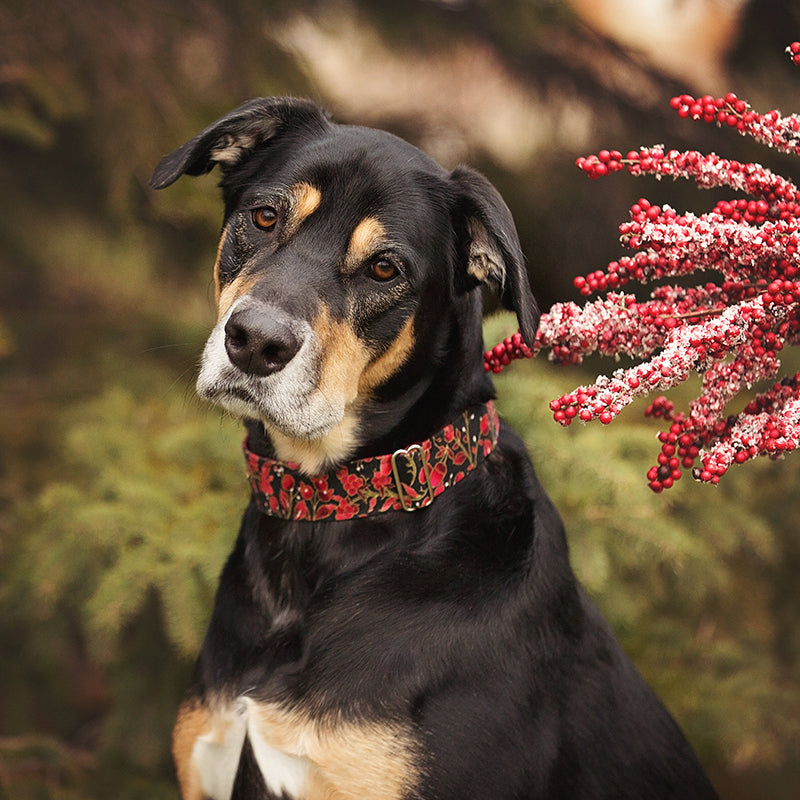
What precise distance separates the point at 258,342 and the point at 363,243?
0.40m

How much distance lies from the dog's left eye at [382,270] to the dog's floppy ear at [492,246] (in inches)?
8.8

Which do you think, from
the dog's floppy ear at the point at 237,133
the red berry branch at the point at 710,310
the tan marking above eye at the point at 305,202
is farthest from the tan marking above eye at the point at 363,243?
the red berry branch at the point at 710,310

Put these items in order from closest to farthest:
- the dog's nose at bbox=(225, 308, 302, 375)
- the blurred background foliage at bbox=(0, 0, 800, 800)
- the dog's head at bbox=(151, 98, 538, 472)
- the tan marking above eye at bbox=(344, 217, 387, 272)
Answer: the dog's nose at bbox=(225, 308, 302, 375)
the dog's head at bbox=(151, 98, 538, 472)
the tan marking above eye at bbox=(344, 217, 387, 272)
the blurred background foliage at bbox=(0, 0, 800, 800)

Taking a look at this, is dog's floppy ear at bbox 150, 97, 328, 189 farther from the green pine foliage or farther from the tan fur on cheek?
the green pine foliage

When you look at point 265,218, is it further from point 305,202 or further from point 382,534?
point 382,534

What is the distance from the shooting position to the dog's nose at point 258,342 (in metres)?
1.99

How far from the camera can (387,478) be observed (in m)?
2.23

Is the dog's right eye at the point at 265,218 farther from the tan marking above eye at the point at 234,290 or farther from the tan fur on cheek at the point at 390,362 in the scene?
the tan fur on cheek at the point at 390,362

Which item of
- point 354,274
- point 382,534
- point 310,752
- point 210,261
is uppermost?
point 210,261

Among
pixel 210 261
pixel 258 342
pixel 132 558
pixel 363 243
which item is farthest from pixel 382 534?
pixel 210 261

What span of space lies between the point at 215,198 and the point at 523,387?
163 cm

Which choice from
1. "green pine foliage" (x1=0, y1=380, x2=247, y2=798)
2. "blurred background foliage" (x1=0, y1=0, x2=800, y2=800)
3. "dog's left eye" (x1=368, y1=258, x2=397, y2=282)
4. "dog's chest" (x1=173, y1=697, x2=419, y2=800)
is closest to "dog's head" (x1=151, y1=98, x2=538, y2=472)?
"dog's left eye" (x1=368, y1=258, x2=397, y2=282)

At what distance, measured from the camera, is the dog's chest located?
2012 mm

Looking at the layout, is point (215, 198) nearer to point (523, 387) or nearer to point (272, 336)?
point (523, 387)
